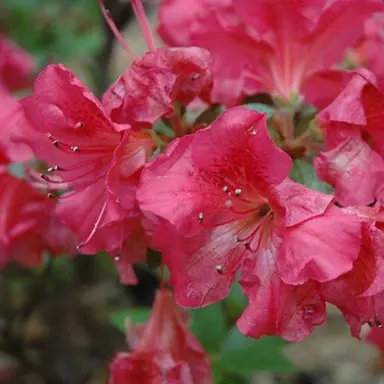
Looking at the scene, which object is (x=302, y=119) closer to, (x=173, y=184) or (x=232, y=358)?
(x=173, y=184)

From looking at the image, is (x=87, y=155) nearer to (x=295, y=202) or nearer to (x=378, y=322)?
(x=295, y=202)

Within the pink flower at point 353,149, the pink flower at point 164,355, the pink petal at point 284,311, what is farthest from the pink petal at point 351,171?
the pink flower at point 164,355

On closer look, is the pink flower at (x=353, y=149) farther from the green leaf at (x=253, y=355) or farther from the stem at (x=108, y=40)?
the stem at (x=108, y=40)

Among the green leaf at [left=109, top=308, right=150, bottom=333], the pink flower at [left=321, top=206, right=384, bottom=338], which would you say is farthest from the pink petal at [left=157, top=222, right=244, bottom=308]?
the green leaf at [left=109, top=308, right=150, bottom=333]

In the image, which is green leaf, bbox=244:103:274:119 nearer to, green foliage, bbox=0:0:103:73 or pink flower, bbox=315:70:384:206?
pink flower, bbox=315:70:384:206

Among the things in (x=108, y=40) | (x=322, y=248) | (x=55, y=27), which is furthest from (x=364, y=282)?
(x=55, y=27)
